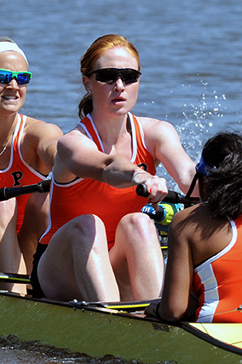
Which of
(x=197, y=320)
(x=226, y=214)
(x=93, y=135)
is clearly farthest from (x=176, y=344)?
(x=93, y=135)

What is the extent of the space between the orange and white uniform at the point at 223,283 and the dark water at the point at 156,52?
4.44m

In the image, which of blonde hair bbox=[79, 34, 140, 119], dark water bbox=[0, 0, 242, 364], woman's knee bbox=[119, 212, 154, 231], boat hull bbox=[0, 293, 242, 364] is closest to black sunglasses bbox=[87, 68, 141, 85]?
blonde hair bbox=[79, 34, 140, 119]

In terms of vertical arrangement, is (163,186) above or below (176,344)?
above

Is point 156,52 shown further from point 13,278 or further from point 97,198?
point 97,198

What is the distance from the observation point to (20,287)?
448cm

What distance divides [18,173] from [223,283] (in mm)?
2072

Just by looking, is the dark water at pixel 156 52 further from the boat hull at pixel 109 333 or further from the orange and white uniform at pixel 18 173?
the boat hull at pixel 109 333

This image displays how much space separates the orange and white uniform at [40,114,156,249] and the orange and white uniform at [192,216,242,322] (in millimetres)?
926

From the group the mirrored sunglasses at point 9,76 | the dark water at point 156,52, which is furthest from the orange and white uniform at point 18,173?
the dark water at point 156,52

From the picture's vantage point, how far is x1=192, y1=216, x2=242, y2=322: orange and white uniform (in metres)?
3.03

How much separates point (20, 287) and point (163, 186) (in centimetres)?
159

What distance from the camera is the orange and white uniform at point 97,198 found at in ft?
13.0

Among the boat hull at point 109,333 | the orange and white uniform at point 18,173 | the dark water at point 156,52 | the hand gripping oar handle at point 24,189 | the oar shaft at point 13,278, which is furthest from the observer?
the dark water at point 156,52

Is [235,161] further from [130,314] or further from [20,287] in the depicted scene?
[20,287]
